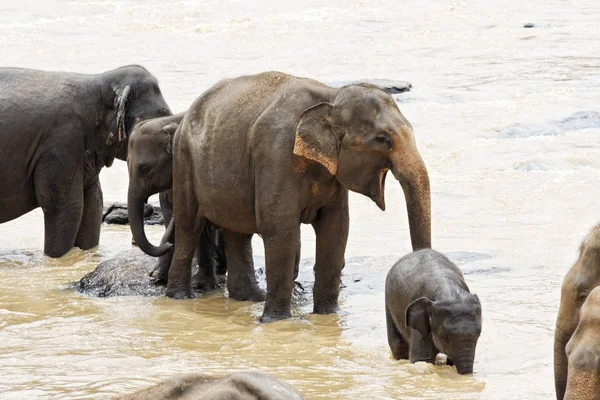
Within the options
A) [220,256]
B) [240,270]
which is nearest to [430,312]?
[240,270]

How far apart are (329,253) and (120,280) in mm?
1941

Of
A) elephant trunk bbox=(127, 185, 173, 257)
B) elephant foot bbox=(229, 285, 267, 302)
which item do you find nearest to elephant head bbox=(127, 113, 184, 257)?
elephant trunk bbox=(127, 185, 173, 257)

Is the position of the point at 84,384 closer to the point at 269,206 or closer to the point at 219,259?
the point at 269,206

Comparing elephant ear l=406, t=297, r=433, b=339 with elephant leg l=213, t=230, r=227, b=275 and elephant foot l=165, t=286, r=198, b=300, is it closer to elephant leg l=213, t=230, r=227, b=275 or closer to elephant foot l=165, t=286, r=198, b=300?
elephant foot l=165, t=286, r=198, b=300

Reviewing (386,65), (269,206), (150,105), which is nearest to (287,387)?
(269,206)

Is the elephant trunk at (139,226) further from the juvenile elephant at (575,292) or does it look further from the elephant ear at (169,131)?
the juvenile elephant at (575,292)

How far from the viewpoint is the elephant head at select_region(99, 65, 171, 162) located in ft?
40.3

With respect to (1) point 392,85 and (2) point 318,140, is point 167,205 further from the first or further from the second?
(1) point 392,85

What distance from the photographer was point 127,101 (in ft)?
40.3

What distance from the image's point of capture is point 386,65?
28.3m

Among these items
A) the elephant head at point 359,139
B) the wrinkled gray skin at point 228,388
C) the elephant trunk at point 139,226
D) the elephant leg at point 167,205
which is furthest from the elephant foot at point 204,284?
the wrinkled gray skin at point 228,388

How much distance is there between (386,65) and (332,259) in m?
18.4

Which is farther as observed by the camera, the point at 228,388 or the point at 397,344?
the point at 397,344

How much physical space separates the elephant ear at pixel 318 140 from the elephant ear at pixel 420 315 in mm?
1673
